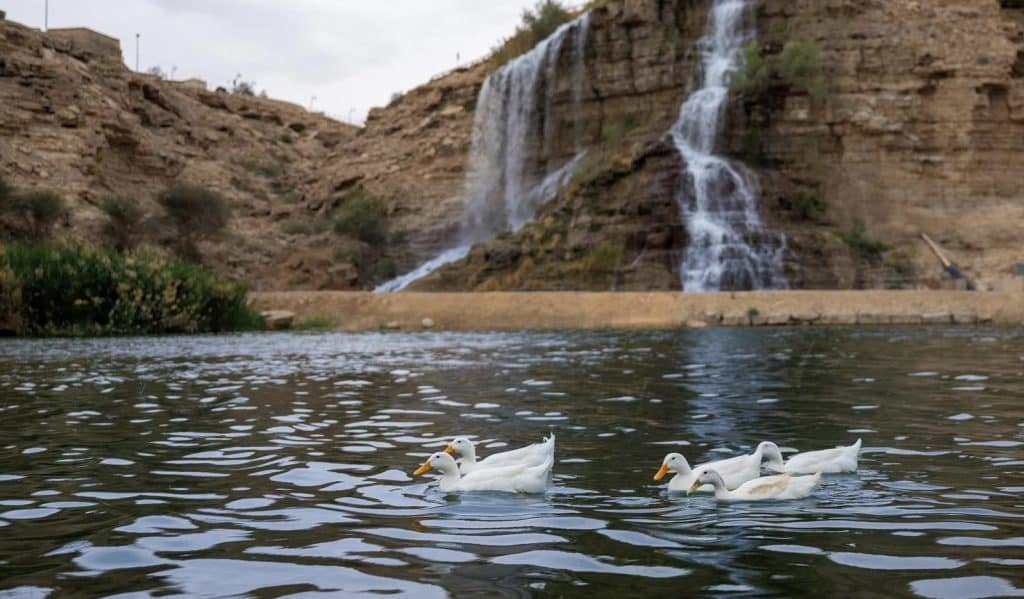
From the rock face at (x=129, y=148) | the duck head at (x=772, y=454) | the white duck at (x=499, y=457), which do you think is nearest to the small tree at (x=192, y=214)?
the rock face at (x=129, y=148)

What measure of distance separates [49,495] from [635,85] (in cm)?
4484

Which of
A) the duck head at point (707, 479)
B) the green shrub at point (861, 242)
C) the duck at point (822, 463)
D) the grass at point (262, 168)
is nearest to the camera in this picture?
the duck head at point (707, 479)

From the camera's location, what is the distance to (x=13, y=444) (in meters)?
8.54

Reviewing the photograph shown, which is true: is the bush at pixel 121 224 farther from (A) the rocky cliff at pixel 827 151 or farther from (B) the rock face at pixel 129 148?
(A) the rocky cliff at pixel 827 151

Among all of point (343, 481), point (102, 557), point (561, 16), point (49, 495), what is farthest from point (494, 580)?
point (561, 16)

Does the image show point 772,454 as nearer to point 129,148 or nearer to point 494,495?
point 494,495

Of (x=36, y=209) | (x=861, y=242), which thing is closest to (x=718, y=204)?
(x=861, y=242)

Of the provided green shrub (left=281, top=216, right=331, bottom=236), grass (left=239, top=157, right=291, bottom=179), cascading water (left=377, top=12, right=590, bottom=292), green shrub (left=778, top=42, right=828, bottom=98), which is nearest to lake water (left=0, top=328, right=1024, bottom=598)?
green shrub (left=778, top=42, right=828, bottom=98)

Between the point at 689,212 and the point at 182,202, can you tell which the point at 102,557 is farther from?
the point at 182,202

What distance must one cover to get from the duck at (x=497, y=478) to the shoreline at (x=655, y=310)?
953 inches

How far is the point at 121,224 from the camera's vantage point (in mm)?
42812

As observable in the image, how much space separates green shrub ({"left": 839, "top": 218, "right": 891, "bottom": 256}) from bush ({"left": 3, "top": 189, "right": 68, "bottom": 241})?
3062 centimetres

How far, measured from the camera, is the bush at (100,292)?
966 inches

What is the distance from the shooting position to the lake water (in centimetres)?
454
